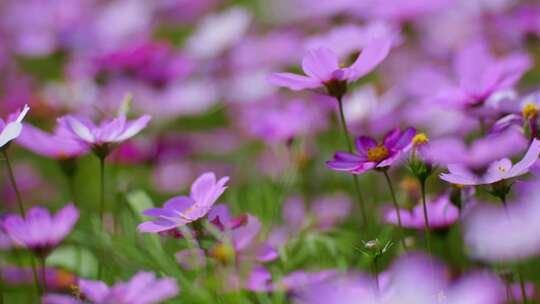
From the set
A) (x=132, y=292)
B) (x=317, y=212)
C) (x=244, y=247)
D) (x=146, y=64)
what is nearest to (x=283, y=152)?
(x=317, y=212)

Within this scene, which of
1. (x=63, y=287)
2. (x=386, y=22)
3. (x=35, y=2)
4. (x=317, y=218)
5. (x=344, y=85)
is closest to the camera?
(x=344, y=85)

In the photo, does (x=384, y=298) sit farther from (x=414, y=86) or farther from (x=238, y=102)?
(x=238, y=102)

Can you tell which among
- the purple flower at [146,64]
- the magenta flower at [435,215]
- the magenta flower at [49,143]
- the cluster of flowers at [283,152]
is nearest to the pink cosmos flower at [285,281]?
the cluster of flowers at [283,152]

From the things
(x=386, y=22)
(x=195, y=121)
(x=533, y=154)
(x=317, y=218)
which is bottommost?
(x=195, y=121)

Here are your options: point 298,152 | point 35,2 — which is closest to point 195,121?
point 35,2

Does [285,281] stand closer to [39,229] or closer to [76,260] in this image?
[39,229]
